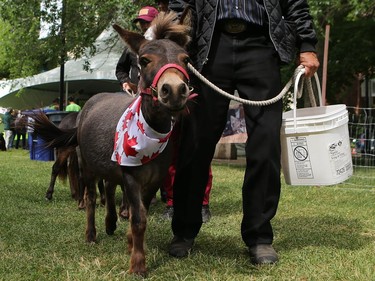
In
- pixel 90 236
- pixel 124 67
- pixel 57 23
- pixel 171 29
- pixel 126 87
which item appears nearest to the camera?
pixel 171 29

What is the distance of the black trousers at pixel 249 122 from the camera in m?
3.90

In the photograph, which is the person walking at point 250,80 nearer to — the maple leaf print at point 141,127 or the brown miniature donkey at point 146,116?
the brown miniature donkey at point 146,116

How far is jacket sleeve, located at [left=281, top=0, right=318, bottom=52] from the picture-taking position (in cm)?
398

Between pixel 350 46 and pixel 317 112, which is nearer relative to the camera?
pixel 317 112

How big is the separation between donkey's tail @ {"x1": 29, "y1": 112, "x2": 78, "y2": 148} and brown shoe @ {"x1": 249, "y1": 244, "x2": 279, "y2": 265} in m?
2.09

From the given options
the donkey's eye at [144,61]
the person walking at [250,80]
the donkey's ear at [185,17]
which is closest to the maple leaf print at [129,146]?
the donkey's eye at [144,61]

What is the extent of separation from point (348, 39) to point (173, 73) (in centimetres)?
1574

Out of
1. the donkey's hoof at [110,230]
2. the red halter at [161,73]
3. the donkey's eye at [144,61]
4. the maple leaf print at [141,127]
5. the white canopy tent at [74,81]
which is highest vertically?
the white canopy tent at [74,81]

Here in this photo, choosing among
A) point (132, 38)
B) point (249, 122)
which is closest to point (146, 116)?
point (132, 38)

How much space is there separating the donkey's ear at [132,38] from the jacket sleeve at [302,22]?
3.68ft

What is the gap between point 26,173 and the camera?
11.1 metres

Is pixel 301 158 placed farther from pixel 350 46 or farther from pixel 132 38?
pixel 350 46

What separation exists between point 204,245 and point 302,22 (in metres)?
1.82

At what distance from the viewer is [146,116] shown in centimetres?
354
